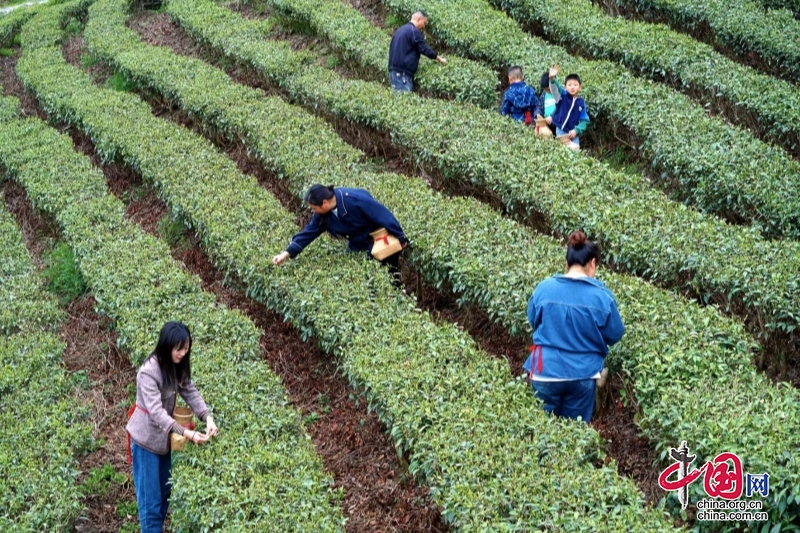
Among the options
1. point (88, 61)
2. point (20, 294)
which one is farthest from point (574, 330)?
point (88, 61)

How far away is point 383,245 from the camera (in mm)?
9070

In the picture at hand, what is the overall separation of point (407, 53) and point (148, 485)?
8884 millimetres

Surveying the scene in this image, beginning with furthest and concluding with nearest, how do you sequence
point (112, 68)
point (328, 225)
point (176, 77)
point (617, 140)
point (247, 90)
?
point (112, 68) → point (176, 77) → point (247, 90) → point (617, 140) → point (328, 225)

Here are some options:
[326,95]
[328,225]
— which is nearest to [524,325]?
[328,225]

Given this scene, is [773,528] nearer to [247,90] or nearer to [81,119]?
[247,90]

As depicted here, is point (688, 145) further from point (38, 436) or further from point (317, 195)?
point (38, 436)

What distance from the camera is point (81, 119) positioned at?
49.6 ft

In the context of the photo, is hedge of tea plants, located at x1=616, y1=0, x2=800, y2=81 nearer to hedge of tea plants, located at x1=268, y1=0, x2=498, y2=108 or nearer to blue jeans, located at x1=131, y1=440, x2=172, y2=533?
hedge of tea plants, located at x1=268, y1=0, x2=498, y2=108

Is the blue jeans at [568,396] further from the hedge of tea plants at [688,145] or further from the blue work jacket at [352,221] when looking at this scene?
the hedge of tea plants at [688,145]

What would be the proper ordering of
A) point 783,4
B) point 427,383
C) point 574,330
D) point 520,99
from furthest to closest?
1. point 783,4
2. point 520,99
3. point 427,383
4. point 574,330

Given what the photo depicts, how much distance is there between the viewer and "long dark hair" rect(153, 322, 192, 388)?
624 cm

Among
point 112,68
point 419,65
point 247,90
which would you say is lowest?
point 112,68

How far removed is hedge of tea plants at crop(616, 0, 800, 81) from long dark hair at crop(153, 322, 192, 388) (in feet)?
33.8

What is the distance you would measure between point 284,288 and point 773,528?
509cm
